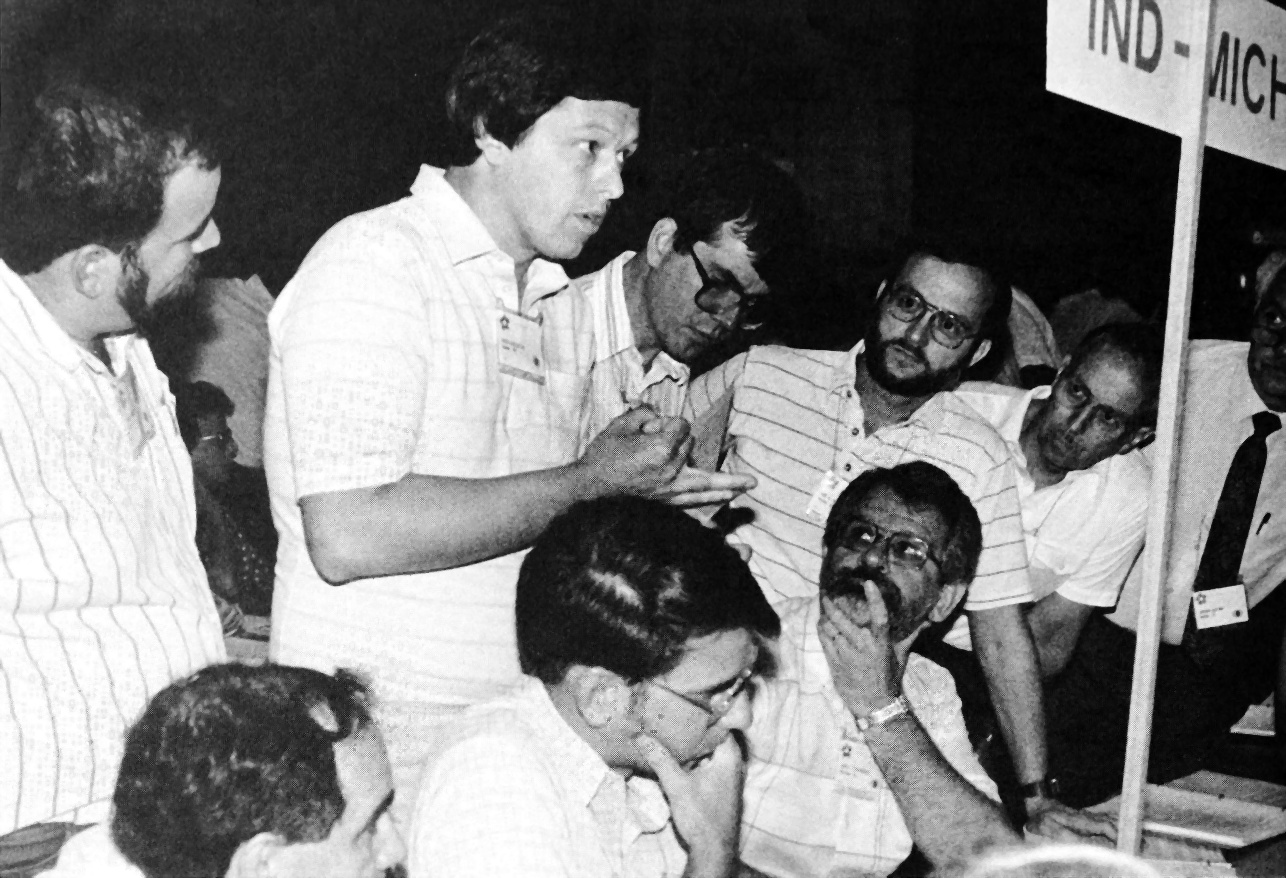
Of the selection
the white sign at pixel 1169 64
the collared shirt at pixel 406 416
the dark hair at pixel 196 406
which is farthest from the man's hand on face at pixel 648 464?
the white sign at pixel 1169 64

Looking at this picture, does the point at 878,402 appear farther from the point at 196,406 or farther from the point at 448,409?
the point at 196,406

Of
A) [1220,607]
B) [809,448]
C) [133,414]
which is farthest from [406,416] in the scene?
[1220,607]

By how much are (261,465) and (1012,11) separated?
139cm

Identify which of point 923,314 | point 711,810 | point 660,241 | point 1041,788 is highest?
point 660,241

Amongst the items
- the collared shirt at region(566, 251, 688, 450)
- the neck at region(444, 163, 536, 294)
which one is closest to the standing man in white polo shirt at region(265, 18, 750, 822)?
the neck at region(444, 163, 536, 294)

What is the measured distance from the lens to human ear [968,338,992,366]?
2.01 meters

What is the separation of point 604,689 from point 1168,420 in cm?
102

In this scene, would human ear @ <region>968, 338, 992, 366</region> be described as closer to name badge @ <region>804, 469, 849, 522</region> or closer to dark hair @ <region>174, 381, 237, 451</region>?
name badge @ <region>804, 469, 849, 522</region>

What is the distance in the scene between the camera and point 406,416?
160 cm

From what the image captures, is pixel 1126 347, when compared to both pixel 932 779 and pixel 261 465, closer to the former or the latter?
pixel 932 779

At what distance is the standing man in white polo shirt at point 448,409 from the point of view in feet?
5.20

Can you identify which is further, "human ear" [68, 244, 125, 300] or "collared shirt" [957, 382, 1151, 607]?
"collared shirt" [957, 382, 1151, 607]

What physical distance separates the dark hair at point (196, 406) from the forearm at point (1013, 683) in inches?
48.2

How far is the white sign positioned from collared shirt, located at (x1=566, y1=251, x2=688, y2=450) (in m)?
0.68
